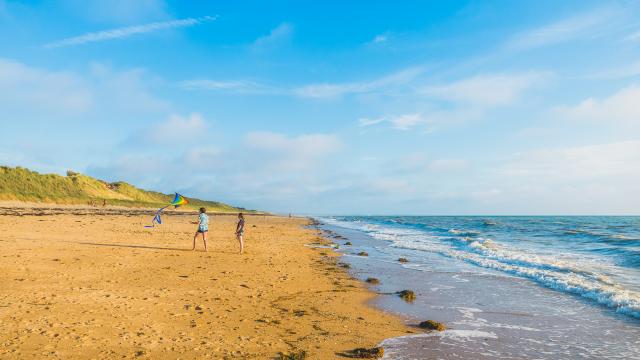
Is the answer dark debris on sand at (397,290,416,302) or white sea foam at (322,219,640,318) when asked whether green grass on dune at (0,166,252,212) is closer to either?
white sea foam at (322,219,640,318)

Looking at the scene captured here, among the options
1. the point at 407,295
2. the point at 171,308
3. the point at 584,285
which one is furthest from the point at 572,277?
the point at 171,308

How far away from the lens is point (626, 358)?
8.19 meters

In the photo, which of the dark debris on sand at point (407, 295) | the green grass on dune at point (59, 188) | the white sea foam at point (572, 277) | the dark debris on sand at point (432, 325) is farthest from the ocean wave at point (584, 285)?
the green grass on dune at point (59, 188)

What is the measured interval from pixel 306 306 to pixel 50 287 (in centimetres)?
721

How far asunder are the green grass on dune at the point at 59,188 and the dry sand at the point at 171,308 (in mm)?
58346

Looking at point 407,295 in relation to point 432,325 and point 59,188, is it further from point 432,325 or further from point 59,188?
point 59,188

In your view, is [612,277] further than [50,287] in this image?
Yes

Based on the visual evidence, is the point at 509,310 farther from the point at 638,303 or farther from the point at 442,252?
the point at 442,252

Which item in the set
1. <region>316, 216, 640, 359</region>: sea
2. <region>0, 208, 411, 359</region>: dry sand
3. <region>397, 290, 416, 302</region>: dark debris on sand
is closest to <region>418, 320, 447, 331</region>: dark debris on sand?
<region>316, 216, 640, 359</region>: sea

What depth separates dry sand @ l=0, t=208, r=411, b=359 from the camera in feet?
24.8

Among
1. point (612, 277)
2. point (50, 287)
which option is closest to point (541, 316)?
point (612, 277)

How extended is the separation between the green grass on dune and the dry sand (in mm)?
58346

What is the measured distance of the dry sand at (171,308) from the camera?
756 centimetres

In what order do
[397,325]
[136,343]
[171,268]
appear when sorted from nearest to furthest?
[136,343]
[397,325]
[171,268]
